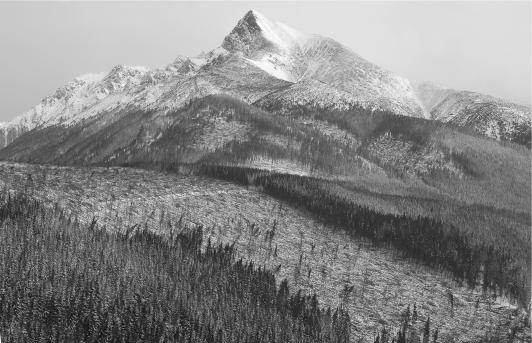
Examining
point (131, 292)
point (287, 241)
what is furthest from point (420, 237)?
point (131, 292)

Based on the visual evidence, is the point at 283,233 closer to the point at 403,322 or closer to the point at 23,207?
the point at 403,322

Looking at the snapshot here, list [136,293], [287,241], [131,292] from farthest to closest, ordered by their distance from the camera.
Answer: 1. [287,241]
2. [136,293]
3. [131,292]

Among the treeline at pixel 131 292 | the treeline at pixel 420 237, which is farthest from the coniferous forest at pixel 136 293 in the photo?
the treeline at pixel 420 237

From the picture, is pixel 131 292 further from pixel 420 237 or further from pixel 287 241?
pixel 420 237

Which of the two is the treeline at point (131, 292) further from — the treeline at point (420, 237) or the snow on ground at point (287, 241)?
the treeline at point (420, 237)

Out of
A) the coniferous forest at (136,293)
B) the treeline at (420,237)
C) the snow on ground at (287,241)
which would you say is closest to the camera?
the coniferous forest at (136,293)

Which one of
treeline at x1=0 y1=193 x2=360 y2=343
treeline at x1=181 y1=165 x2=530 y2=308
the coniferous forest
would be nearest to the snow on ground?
the coniferous forest

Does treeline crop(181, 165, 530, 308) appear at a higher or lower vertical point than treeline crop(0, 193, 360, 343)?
higher

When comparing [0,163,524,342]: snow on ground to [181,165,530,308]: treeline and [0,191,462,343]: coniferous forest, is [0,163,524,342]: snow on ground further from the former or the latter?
[181,165,530,308]: treeline

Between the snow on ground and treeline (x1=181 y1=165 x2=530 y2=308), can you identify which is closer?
the snow on ground
